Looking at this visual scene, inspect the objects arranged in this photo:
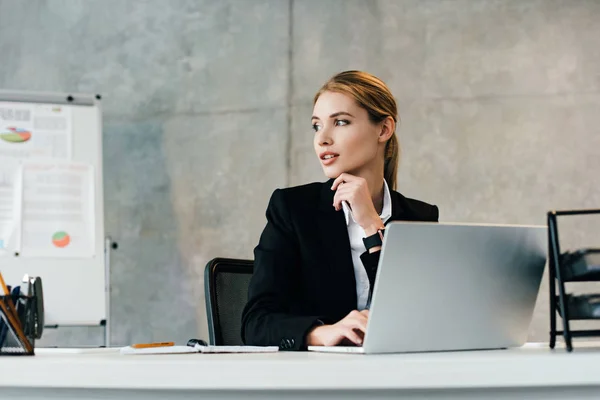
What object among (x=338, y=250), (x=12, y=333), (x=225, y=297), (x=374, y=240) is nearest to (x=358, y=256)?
(x=338, y=250)

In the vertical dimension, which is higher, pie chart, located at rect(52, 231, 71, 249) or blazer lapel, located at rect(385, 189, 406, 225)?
blazer lapel, located at rect(385, 189, 406, 225)

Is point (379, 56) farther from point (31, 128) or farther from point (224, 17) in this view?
point (31, 128)

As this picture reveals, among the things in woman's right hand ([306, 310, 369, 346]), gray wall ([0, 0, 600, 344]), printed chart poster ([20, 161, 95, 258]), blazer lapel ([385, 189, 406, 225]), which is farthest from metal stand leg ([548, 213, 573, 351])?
printed chart poster ([20, 161, 95, 258])

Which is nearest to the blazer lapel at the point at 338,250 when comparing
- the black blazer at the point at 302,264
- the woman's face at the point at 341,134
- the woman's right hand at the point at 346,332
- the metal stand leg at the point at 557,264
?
the black blazer at the point at 302,264

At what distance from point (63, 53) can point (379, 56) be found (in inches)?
67.3

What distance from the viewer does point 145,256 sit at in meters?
4.11

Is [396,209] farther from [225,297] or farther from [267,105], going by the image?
[267,105]

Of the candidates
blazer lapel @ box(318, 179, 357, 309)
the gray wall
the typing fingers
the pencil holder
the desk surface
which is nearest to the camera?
the desk surface

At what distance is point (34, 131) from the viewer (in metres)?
3.71

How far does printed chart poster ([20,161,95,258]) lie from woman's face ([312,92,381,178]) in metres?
1.99

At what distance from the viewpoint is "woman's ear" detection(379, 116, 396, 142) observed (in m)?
2.12

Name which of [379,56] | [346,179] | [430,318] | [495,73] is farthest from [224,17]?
[430,318]

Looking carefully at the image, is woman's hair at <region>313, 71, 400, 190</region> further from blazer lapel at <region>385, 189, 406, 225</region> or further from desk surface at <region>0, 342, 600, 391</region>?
desk surface at <region>0, 342, 600, 391</region>

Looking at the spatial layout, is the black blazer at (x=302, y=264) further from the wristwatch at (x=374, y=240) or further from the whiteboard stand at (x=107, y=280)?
the whiteboard stand at (x=107, y=280)
